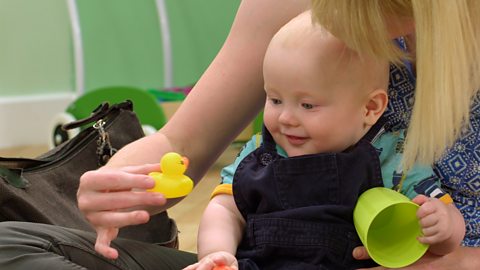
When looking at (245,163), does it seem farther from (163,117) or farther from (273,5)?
(163,117)

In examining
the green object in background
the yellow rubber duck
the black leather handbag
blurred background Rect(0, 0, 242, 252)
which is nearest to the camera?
the yellow rubber duck


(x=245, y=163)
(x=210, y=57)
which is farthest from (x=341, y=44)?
(x=210, y=57)

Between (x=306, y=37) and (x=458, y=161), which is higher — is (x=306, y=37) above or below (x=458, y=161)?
above

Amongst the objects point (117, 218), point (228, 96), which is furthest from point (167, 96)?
point (117, 218)

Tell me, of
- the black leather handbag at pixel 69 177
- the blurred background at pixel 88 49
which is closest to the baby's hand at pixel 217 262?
the black leather handbag at pixel 69 177

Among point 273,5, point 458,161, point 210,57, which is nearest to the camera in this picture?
point 458,161

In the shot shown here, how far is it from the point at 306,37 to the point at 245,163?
6.5 inches

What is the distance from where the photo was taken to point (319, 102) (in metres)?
0.90

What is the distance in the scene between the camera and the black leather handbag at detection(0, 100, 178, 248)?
3.45 ft

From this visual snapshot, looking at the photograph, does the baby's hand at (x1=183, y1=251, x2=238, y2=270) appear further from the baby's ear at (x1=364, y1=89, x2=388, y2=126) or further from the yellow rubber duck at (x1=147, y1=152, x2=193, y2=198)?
the baby's ear at (x1=364, y1=89, x2=388, y2=126)

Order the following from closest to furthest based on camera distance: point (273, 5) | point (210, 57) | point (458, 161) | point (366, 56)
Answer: point (366, 56), point (458, 161), point (273, 5), point (210, 57)

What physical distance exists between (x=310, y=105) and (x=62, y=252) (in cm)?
32

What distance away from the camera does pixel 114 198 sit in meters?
0.82

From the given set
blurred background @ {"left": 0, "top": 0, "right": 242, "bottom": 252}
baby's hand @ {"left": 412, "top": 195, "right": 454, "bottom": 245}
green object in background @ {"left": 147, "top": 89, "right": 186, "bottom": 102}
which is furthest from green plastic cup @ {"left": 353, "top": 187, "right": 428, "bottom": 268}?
green object in background @ {"left": 147, "top": 89, "right": 186, "bottom": 102}
